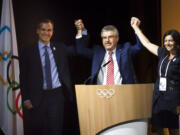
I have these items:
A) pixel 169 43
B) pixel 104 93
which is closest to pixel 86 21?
pixel 169 43

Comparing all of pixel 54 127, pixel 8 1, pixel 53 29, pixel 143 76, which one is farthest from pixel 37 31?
pixel 143 76

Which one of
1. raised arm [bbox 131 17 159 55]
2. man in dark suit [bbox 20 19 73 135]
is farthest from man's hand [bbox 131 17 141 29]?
man in dark suit [bbox 20 19 73 135]

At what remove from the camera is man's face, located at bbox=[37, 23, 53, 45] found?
13.2 feet

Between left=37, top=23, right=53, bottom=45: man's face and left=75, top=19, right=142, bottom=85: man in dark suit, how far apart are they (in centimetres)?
44

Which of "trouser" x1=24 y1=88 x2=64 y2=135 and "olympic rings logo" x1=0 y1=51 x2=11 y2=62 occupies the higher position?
"olympic rings logo" x1=0 y1=51 x2=11 y2=62

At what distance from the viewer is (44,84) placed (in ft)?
13.0

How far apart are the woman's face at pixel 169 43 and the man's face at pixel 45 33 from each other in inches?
68.1

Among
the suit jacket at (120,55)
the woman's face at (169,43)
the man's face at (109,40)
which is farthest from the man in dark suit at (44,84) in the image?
the woman's face at (169,43)

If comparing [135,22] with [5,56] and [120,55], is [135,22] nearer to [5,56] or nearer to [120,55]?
[120,55]

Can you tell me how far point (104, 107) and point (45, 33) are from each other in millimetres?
1449

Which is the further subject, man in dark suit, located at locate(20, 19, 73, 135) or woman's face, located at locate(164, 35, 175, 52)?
woman's face, located at locate(164, 35, 175, 52)

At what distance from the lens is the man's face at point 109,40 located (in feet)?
14.2

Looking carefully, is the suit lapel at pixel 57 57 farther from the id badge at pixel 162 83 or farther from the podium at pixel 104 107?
the id badge at pixel 162 83

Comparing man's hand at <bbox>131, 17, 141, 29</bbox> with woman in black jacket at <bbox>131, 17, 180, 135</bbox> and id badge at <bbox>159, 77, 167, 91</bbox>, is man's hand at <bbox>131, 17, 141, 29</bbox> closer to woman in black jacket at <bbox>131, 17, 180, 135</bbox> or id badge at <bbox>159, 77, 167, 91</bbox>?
woman in black jacket at <bbox>131, 17, 180, 135</bbox>
